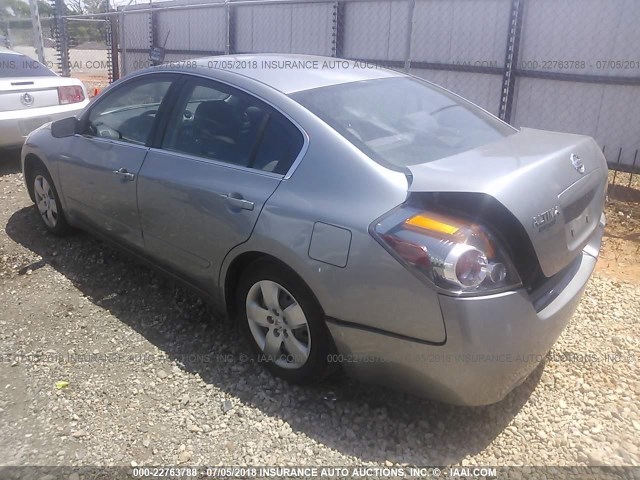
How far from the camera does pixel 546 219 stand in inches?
99.7

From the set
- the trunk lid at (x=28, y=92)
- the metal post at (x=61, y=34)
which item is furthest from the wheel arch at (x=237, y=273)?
the metal post at (x=61, y=34)

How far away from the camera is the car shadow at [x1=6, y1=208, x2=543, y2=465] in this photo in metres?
2.75

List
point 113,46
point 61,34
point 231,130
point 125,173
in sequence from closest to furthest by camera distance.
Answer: point 231,130
point 125,173
point 61,34
point 113,46

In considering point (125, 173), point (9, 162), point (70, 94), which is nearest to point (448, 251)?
point (125, 173)

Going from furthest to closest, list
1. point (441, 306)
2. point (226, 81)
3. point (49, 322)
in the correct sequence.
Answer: point (49, 322), point (226, 81), point (441, 306)

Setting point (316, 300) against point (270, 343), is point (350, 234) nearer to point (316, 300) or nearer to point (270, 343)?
point (316, 300)

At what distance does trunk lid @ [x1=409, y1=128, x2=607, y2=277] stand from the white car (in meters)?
5.80

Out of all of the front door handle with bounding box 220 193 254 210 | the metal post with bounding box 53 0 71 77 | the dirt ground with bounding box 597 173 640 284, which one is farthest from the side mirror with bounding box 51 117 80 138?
the metal post with bounding box 53 0 71 77

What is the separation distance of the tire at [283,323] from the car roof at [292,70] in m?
1.01

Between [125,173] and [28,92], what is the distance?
4.10m

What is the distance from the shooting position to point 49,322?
151 inches

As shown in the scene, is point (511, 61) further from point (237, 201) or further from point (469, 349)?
point (469, 349)

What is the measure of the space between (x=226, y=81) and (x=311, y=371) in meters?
1.69

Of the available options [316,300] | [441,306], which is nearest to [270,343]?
[316,300]
